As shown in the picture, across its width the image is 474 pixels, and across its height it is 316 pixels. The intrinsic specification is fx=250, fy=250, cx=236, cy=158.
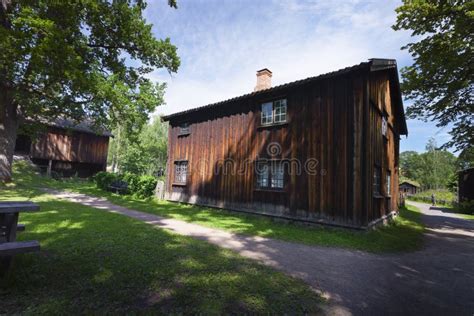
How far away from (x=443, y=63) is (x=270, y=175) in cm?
1039

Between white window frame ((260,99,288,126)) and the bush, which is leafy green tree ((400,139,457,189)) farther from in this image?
the bush

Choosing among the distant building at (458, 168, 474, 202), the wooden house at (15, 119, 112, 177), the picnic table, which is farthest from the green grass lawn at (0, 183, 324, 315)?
the distant building at (458, 168, 474, 202)

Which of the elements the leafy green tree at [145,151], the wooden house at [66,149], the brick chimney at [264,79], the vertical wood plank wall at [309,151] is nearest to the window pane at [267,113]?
the vertical wood plank wall at [309,151]

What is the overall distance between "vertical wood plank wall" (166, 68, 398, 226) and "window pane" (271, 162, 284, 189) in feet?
1.09

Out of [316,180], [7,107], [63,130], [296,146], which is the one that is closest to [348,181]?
[316,180]

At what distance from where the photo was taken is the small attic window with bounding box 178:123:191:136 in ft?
52.1

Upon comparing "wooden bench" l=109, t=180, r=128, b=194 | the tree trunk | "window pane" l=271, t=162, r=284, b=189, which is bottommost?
→ "wooden bench" l=109, t=180, r=128, b=194

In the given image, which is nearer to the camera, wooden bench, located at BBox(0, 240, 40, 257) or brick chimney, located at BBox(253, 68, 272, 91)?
wooden bench, located at BBox(0, 240, 40, 257)

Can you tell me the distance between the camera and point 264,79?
14.6m

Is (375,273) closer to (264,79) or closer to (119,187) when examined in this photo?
(264,79)

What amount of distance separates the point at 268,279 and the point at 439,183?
8469cm

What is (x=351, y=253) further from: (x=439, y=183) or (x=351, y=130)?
(x=439, y=183)

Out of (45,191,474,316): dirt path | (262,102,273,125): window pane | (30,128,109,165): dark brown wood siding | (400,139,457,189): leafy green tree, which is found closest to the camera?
(45,191,474,316): dirt path

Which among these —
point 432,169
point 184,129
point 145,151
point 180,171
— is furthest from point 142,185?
point 432,169
